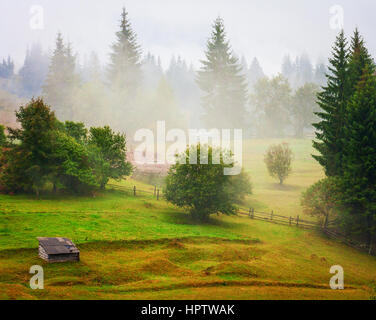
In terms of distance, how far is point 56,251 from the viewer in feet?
65.6

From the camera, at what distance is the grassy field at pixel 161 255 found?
1817cm

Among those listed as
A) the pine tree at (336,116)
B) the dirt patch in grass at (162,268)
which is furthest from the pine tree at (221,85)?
the dirt patch in grass at (162,268)

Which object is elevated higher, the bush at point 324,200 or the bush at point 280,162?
the bush at point 280,162

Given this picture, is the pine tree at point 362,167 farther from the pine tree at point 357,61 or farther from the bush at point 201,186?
the bush at point 201,186

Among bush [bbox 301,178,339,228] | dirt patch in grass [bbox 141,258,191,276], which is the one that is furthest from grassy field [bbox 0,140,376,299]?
bush [bbox 301,178,339,228]

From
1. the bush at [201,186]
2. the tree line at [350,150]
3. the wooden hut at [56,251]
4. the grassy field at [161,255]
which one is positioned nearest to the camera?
the grassy field at [161,255]

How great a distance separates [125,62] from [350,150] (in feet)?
246

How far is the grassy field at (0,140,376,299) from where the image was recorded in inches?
715

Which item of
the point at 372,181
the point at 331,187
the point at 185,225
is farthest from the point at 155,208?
the point at 372,181

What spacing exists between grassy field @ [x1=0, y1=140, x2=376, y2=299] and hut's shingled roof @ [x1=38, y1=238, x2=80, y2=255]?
80 centimetres

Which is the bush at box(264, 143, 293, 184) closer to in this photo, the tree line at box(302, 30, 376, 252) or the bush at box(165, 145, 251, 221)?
the tree line at box(302, 30, 376, 252)

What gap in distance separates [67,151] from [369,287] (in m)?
31.6

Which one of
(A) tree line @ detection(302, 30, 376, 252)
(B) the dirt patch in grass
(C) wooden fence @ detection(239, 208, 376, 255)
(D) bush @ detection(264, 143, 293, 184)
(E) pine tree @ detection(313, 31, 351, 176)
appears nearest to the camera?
(B) the dirt patch in grass
